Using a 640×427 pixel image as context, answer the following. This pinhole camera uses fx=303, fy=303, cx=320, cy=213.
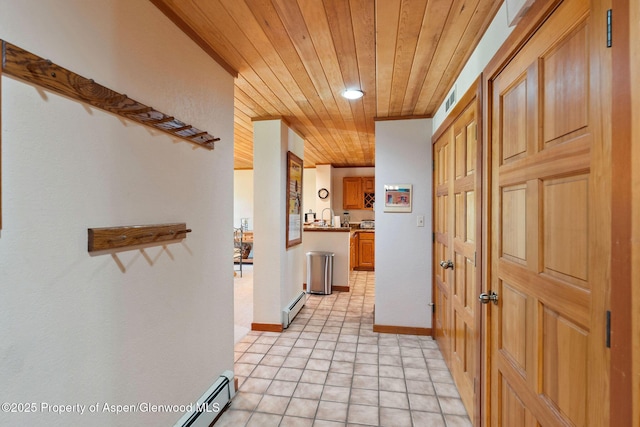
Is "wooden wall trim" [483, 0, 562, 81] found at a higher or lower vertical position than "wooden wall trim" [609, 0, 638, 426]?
higher

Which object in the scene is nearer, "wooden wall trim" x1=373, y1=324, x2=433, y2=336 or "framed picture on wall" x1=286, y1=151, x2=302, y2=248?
"wooden wall trim" x1=373, y1=324, x2=433, y2=336

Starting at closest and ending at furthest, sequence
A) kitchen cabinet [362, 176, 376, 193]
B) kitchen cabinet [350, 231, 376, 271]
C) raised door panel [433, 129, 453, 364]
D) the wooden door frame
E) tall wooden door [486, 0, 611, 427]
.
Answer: tall wooden door [486, 0, 611, 427], the wooden door frame, raised door panel [433, 129, 453, 364], kitchen cabinet [350, 231, 376, 271], kitchen cabinet [362, 176, 376, 193]

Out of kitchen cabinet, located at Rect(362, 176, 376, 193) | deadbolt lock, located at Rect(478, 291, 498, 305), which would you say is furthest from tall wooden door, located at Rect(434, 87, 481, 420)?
kitchen cabinet, located at Rect(362, 176, 376, 193)

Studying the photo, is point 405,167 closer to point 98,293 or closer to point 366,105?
point 366,105

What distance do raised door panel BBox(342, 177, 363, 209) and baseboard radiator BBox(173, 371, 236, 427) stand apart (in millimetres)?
5559

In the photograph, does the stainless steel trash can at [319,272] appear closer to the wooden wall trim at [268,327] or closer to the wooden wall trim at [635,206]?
the wooden wall trim at [268,327]

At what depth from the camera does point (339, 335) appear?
323cm

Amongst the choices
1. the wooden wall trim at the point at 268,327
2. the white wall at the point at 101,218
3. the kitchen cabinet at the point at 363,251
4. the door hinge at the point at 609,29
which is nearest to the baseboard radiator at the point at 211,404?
the white wall at the point at 101,218

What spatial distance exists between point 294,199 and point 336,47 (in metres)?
2.14

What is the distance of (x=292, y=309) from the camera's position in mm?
3631

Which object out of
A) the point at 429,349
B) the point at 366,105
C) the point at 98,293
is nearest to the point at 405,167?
the point at 366,105

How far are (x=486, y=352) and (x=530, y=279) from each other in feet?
2.09

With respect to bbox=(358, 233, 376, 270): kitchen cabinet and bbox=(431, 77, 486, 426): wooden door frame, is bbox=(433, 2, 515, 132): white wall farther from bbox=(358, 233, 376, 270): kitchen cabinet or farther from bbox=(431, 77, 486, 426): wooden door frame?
bbox=(358, 233, 376, 270): kitchen cabinet

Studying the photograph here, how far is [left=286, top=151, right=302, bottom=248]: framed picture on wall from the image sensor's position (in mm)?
3518
